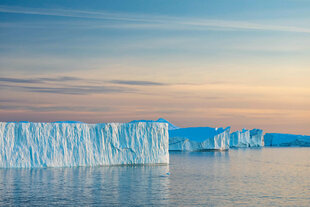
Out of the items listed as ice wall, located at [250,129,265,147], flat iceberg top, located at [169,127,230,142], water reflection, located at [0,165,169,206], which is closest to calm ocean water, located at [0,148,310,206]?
water reflection, located at [0,165,169,206]

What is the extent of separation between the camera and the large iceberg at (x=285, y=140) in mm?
88938

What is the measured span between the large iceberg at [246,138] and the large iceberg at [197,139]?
18.0 meters

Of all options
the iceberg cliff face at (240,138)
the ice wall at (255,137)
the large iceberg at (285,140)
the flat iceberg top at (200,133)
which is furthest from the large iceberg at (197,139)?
the large iceberg at (285,140)

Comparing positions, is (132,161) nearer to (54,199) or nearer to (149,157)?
(149,157)

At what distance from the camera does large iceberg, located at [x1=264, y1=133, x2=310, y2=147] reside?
88938 millimetres

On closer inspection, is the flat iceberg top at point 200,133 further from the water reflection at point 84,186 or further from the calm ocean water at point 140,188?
the calm ocean water at point 140,188

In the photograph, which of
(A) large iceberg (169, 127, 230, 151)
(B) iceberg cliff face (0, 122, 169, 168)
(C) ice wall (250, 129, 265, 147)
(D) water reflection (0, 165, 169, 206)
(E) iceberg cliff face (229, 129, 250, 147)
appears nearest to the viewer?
(D) water reflection (0, 165, 169, 206)

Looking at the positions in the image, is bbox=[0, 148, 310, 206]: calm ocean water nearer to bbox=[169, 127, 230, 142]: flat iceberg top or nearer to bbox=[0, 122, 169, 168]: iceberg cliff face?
bbox=[0, 122, 169, 168]: iceberg cliff face

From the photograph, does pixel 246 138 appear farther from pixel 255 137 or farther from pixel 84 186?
pixel 84 186

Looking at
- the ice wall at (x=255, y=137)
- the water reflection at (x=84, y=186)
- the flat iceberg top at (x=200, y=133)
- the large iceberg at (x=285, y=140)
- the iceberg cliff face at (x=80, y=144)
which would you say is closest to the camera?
the water reflection at (x=84, y=186)

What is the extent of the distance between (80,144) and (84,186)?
758 centimetres

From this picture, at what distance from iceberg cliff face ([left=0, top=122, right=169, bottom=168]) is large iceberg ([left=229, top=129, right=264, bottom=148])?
49317mm

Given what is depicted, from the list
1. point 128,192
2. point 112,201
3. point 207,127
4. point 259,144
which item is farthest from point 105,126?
point 259,144

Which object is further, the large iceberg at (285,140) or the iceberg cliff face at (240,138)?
the large iceberg at (285,140)
